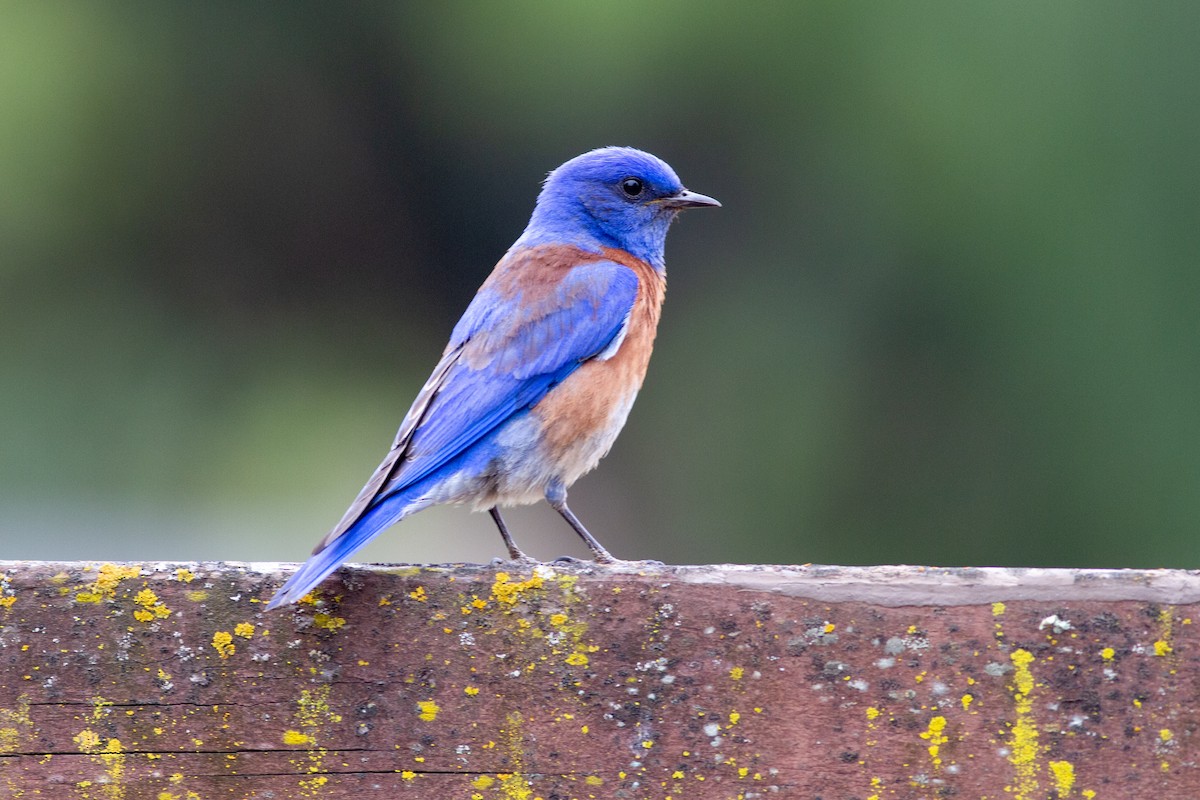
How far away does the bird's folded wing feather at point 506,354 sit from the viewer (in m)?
3.03

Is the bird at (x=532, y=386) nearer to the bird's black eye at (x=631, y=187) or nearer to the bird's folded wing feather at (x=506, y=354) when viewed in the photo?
the bird's folded wing feather at (x=506, y=354)

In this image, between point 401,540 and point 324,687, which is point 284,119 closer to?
point 401,540

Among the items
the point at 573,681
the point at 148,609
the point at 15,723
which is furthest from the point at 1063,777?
the point at 15,723

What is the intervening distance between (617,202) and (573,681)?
7.83ft

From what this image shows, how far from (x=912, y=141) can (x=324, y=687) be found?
6.33m

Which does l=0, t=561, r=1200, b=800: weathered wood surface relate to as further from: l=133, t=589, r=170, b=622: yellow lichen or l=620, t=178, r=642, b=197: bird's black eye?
l=620, t=178, r=642, b=197: bird's black eye

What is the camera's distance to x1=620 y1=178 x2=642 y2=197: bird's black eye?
412 centimetres

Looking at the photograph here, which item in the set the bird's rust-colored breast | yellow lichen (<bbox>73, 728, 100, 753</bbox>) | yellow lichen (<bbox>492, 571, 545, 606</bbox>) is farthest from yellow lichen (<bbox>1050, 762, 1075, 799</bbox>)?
the bird's rust-colored breast

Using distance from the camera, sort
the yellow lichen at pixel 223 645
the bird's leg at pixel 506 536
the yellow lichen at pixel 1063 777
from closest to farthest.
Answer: the yellow lichen at pixel 1063 777, the yellow lichen at pixel 223 645, the bird's leg at pixel 506 536

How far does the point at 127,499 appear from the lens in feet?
25.0

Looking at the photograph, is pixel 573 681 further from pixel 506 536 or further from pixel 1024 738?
pixel 506 536

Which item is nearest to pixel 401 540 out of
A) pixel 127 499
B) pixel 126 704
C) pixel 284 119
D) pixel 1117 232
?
pixel 127 499

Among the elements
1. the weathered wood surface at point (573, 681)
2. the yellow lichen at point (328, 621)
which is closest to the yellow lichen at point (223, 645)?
the weathered wood surface at point (573, 681)

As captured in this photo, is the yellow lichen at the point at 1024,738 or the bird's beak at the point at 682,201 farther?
the bird's beak at the point at 682,201
